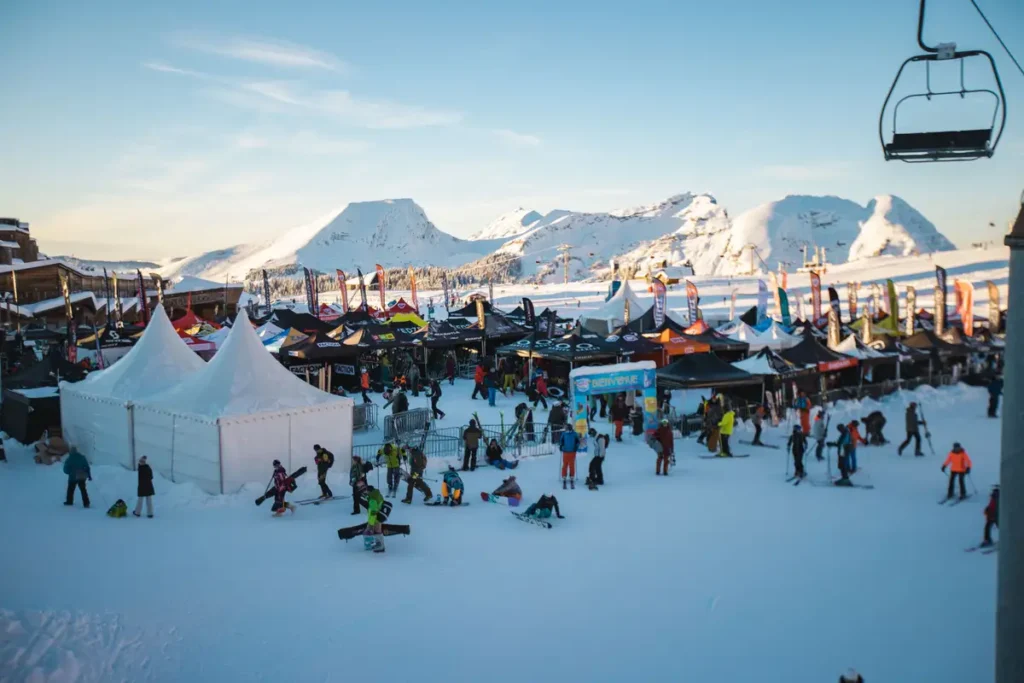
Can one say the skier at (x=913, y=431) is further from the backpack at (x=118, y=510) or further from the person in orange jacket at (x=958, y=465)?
the backpack at (x=118, y=510)

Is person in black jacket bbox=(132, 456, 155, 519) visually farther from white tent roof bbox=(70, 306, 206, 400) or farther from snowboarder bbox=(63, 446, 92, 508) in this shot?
white tent roof bbox=(70, 306, 206, 400)

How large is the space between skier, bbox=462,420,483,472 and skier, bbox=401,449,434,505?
61.0 inches

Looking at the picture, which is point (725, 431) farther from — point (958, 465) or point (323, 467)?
point (323, 467)

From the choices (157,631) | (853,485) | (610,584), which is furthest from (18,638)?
(853,485)

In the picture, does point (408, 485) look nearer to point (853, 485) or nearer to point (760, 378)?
point (853, 485)

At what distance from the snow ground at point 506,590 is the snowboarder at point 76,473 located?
0.17 metres

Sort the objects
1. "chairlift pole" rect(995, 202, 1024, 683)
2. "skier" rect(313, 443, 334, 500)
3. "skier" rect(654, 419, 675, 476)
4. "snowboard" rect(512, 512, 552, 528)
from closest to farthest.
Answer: "chairlift pole" rect(995, 202, 1024, 683)
"snowboard" rect(512, 512, 552, 528)
"skier" rect(313, 443, 334, 500)
"skier" rect(654, 419, 675, 476)

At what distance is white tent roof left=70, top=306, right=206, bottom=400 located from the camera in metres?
11.8

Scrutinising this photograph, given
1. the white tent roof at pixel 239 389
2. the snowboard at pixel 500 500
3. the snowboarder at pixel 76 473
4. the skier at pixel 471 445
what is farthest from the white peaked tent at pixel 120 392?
the snowboard at pixel 500 500

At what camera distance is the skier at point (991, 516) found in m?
7.57

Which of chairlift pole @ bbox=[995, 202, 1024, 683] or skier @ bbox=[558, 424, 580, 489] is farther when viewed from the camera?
skier @ bbox=[558, 424, 580, 489]

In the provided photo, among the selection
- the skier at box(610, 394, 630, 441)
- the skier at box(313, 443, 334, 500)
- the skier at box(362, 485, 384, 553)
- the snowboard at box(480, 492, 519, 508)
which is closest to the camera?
the skier at box(362, 485, 384, 553)

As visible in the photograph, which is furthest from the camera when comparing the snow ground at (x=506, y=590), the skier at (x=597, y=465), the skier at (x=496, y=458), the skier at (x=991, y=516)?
the skier at (x=496, y=458)

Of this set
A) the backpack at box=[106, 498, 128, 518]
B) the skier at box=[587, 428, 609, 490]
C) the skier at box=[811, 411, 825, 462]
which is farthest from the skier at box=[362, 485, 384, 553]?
the skier at box=[811, 411, 825, 462]
